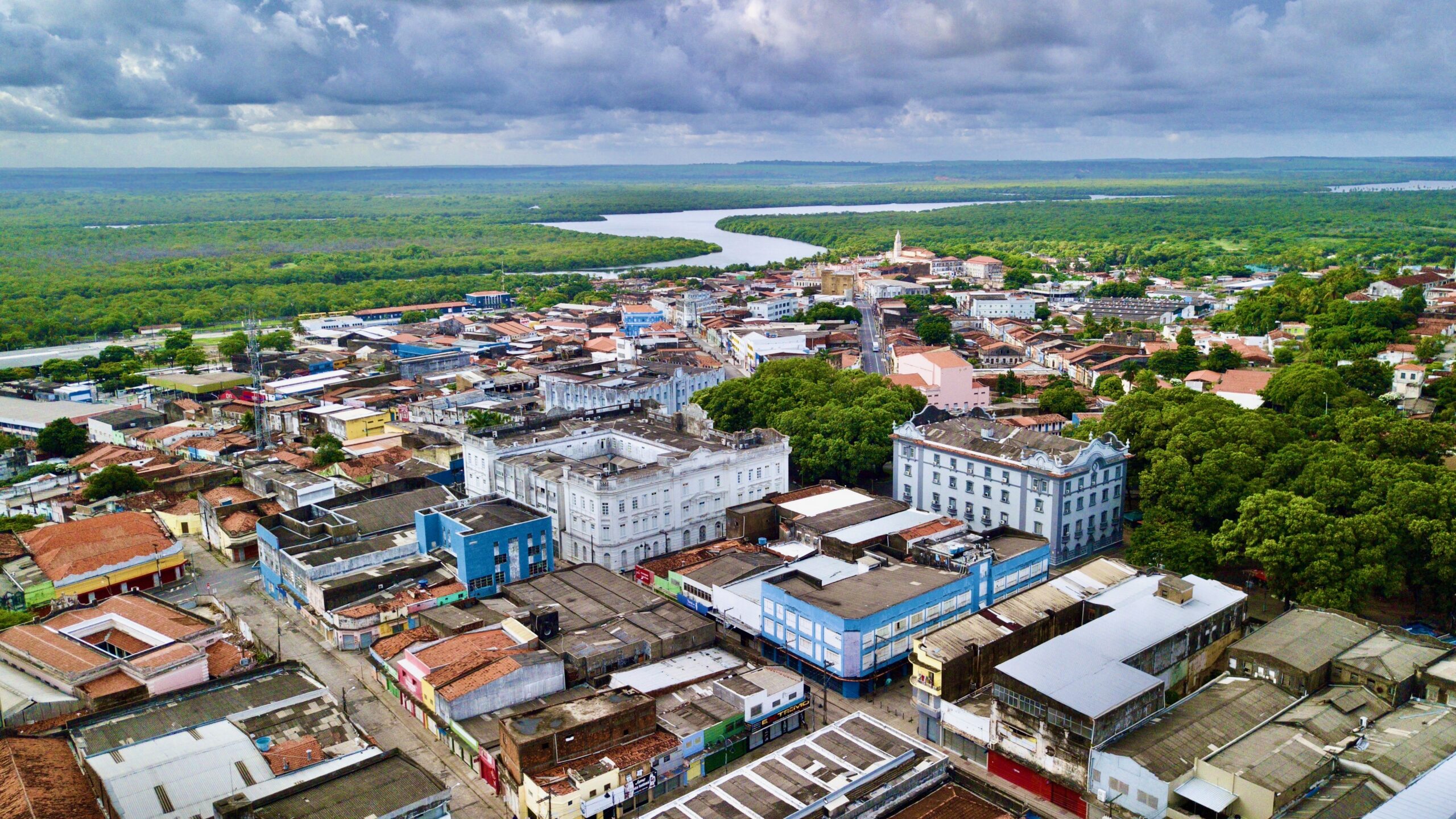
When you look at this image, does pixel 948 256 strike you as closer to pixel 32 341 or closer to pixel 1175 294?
pixel 1175 294

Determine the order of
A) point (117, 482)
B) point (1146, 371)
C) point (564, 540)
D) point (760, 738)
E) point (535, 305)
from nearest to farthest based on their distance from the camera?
point (760, 738)
point (564, 540)
point (117, 482)
point (1146, 371)
point (535, 305)

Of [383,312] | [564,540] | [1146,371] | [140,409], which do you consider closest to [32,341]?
[383,312]

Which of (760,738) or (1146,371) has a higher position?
(1146,371)

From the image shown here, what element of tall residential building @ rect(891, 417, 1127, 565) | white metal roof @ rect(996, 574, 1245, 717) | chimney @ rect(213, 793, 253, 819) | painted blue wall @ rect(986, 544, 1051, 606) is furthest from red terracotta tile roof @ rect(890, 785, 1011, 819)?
tall residential building @ rect(891, 417, 1127, 565)

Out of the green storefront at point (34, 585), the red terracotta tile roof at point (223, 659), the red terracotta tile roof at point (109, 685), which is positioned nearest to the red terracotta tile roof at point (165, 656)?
the red terracotta tile roof at point (109, 685)

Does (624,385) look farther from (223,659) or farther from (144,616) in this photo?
(223,659)

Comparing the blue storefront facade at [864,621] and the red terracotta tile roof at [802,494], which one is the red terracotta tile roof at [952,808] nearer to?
the blue storefront facade at [864,621]
